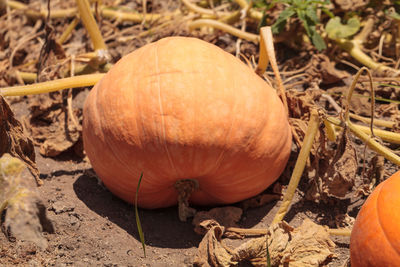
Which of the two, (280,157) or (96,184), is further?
(96,184)

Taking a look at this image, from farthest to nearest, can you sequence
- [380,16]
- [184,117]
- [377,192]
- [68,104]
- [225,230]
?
1. [380,16]
2. [68,104]
3. [225,230]
4. [184,117]
5. [377,192]

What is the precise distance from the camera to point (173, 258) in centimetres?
215

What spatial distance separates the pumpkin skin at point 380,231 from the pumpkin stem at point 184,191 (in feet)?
2.39

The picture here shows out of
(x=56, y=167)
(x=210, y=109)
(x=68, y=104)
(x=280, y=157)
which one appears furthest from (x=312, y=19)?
(x=56, y=167)

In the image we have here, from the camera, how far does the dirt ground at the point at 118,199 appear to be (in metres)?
2.11

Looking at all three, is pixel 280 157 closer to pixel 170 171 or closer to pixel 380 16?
pixel 170 171

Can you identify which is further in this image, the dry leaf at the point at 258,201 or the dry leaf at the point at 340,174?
the dry leaf at the point at 258,201

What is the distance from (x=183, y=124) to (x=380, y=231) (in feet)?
2.71

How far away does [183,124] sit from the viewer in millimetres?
2074

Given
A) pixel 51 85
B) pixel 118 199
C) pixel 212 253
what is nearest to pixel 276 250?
pixel 212 253

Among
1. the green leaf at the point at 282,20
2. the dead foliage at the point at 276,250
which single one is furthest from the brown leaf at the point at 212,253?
the green leaf at the point at 282,20

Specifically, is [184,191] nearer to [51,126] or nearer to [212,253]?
[212,253]

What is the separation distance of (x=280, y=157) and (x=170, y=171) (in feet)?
1.73

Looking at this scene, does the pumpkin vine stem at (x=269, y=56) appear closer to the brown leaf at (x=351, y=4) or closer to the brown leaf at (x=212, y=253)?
the brown leaf at (x=212, y=253)
